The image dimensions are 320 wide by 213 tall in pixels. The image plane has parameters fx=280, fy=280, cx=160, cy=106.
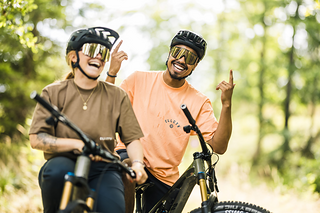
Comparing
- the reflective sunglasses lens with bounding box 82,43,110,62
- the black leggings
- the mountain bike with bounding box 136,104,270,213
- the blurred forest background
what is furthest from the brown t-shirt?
the blurred forest background

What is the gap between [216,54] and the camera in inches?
555

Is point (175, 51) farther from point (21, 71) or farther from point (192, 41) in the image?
point (21, 71)

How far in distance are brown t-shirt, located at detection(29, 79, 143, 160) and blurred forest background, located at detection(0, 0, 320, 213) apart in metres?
4.42

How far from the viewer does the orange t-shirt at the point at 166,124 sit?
317 cm

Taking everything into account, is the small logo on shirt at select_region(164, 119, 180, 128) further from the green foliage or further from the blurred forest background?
the green foliage

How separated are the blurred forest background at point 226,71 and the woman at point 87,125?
4415 mm

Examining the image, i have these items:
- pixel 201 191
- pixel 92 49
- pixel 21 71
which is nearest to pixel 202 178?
pixel 201 191

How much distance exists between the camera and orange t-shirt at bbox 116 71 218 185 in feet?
10.4

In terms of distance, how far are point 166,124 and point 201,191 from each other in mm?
1097

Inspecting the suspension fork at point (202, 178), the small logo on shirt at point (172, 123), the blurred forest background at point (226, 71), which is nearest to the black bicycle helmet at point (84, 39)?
the suspension fork at point (202, 178)

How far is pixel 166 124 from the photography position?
3.21 m

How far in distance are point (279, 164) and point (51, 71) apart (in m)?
10.4

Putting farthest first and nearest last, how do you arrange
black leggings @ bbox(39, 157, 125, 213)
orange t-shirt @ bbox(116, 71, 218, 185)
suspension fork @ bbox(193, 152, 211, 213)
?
1. orange t-shirt @ bbox(116, 71, 218, 185)
2. suspension fork @ bbox(193, 152, 211, 213)
3. black leggings @ bbox(39, 157, 125, 213)

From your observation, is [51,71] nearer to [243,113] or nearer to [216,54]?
[216,54]
